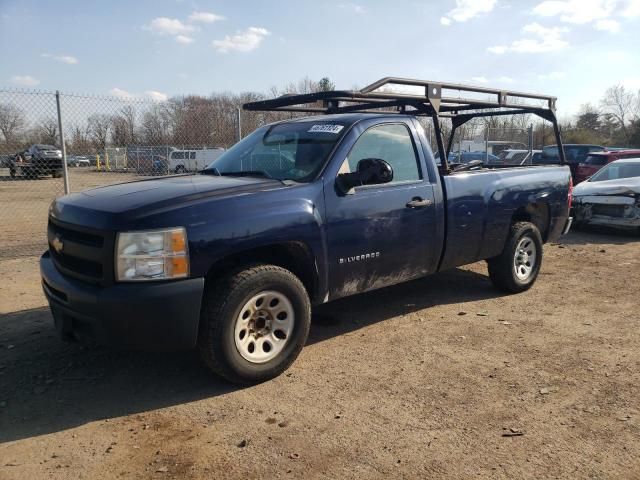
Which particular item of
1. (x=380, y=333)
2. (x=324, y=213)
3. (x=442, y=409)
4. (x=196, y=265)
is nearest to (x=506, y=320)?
(x=380, y=333)

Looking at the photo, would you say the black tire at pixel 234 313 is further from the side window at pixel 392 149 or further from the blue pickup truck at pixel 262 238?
the side window at pixel 392 149

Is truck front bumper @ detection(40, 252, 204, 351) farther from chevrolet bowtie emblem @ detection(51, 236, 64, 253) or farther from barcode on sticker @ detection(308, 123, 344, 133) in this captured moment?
barcode on sticker @ detection(308, 123, 344, 133)

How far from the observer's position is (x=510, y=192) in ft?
18.6

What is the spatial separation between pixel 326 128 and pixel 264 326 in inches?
Result: 70.4

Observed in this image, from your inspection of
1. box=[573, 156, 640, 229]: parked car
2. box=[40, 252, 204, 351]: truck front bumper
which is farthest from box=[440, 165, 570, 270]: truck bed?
box=[573, 156, 640, 229]: parked car

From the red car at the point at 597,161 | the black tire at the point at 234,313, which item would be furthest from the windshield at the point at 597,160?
the black tire at the point at 234,313

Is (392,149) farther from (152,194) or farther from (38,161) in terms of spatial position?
(38,161)

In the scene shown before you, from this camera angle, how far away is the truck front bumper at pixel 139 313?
321cm

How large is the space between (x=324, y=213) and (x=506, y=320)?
2.35m

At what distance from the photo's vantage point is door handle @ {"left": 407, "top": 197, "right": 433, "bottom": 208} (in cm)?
460

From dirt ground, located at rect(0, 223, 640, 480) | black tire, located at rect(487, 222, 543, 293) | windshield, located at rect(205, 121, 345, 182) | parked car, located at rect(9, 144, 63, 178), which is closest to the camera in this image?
dirt ground, located at rect(0, 223, 640, 480)

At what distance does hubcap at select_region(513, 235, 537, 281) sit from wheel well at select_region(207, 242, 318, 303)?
3.00 metres

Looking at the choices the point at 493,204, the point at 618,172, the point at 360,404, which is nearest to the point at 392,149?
the point at 493,204

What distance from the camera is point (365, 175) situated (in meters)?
4.08
